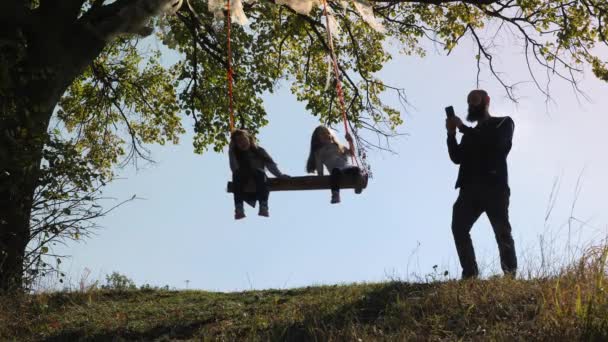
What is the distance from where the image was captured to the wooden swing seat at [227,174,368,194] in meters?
8.67

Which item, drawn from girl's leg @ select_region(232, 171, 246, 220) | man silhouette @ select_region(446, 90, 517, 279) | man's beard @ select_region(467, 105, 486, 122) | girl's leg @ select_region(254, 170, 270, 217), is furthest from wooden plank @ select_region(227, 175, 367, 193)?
man's beard @ select_region(467, 105, 486, 122)

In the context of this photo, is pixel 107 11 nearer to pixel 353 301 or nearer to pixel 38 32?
pixel 38 32

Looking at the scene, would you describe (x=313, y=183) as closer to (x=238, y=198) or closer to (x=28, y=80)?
(x=238, y=198)

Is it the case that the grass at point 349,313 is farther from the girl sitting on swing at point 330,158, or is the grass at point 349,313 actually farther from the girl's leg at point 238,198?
the girl sitting on swing at point 330,158

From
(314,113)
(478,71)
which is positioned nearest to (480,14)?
(478,71)

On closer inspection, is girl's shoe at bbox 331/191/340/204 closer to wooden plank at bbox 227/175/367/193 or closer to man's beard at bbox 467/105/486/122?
wooden plank at bbox 227/175/367/193

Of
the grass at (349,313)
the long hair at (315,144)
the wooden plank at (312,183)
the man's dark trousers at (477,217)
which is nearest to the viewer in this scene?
the grass at (349,313)

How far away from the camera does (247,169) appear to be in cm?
935

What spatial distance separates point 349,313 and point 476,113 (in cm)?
249

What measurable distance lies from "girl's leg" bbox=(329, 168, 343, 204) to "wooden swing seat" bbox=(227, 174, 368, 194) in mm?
42

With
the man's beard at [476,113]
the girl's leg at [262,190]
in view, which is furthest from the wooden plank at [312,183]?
the man's beard at [476,113]

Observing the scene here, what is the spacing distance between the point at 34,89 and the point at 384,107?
28.4ft

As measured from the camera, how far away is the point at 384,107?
56.3ft

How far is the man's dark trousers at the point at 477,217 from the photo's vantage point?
7668mm
